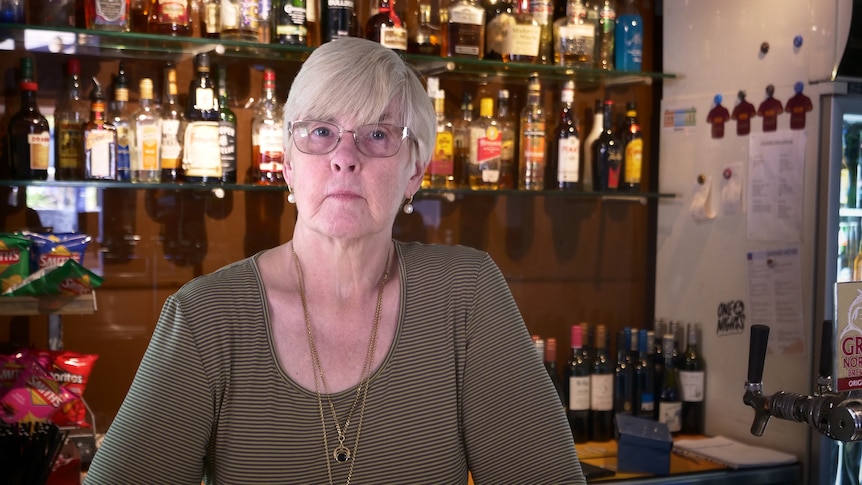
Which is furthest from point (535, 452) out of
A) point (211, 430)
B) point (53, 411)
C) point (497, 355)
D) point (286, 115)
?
point (53, 411)

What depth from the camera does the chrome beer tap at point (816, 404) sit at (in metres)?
1.67

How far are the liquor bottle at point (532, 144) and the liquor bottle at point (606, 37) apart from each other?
243 millimetres

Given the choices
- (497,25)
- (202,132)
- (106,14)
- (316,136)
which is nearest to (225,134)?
(202,132)

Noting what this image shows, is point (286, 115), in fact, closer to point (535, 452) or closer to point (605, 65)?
point (535, 452)

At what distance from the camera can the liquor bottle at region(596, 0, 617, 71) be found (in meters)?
3.10

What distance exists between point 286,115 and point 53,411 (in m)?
1.13

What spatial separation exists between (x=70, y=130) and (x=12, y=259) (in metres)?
0.40

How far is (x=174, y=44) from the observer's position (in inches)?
103

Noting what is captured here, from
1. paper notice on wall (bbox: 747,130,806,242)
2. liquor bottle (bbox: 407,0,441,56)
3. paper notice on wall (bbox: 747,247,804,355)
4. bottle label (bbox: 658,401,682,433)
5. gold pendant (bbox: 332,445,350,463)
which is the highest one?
liquor bottle (bbox: 407,0,441,56)

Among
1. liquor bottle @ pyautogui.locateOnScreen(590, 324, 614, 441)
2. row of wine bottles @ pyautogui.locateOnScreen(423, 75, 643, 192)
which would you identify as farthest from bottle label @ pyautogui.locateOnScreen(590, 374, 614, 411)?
row of wine bottles @ pyautogui.locateOnScreen(423, 75, 643, 192)

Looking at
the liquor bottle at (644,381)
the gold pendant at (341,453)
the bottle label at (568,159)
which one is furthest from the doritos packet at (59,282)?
the liquor bottle at (644,381)

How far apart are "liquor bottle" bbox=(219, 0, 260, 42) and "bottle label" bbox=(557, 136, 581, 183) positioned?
3.25ft

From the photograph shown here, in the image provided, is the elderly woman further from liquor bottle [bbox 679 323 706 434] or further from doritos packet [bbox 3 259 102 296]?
liquor bottle [bbox 679 323 706 434]

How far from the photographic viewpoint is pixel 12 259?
2316mm
